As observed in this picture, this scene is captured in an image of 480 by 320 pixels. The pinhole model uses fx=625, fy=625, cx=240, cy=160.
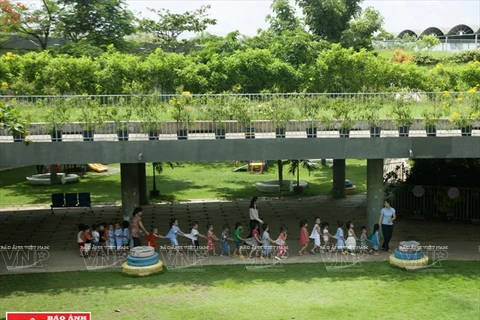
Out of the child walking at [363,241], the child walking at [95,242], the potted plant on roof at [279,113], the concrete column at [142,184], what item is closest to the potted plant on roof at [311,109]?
the potted plant on roof at [279,113]

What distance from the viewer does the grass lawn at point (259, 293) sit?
14109 mm

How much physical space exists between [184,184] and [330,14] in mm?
13691

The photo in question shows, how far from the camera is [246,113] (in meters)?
18.1

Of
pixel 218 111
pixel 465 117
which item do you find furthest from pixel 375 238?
pixel 218 111

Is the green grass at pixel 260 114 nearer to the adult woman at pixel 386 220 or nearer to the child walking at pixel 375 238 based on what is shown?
the adult woman at pixel 386 220

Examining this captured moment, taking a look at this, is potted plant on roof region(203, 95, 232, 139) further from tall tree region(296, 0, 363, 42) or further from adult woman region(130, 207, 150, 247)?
tall tree region(296, 0, 363, 42)

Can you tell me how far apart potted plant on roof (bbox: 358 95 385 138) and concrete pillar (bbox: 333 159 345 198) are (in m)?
7.87

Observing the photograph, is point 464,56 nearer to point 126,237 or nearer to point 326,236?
point 326,236

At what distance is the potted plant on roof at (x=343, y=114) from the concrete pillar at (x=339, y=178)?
807 cm

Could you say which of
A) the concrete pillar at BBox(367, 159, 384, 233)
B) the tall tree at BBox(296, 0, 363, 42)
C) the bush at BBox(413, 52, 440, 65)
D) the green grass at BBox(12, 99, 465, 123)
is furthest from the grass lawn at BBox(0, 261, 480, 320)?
the bush at BBox(413, 52, 440, 65)

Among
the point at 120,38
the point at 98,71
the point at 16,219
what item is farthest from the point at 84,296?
the point at 120,38

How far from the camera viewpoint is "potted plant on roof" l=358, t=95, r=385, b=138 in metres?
18.1

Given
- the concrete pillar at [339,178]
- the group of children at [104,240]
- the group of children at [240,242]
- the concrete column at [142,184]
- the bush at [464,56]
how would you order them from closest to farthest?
1. the group of children at [240,242]
2. the group of children at [104,240]
3. the concrete column at [142,184]
4. the concrete pillar at [339,178]
5. the bush at [464,56]

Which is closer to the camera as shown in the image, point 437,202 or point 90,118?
point 90,118
